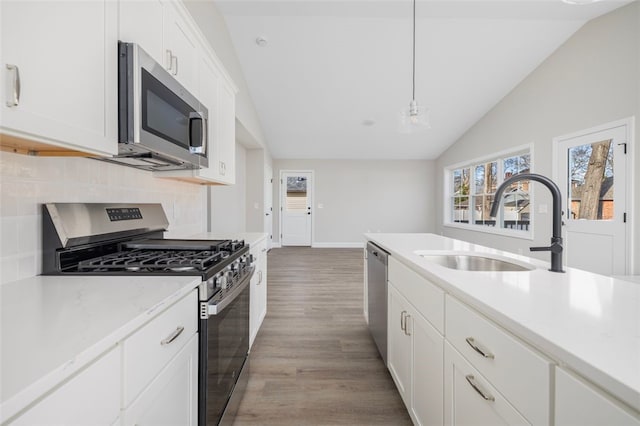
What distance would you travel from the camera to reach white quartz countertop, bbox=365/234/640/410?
1.59 ft

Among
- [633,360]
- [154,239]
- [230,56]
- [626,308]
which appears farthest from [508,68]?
[154,239]

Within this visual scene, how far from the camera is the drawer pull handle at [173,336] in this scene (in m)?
0.81

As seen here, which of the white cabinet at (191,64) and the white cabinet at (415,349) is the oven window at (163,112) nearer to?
the white cabinet at (191,64)

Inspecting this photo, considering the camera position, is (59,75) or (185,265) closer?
(59,75)

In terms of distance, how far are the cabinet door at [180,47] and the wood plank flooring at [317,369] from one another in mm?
1949

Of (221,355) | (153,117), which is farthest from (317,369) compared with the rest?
(153,117)

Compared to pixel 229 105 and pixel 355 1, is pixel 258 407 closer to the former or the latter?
pixel 229 105

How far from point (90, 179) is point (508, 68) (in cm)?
518

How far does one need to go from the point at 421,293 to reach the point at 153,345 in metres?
1.07

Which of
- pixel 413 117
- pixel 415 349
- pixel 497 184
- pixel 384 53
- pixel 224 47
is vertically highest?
pixel 384 53

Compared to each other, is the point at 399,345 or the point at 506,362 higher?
the point at 506,362

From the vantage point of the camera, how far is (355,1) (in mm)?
2967

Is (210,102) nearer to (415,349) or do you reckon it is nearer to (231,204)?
(415,349)

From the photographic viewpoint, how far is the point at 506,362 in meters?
0.71
